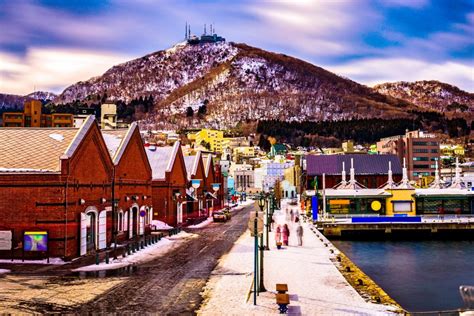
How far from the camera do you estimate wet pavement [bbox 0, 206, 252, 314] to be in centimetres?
1917

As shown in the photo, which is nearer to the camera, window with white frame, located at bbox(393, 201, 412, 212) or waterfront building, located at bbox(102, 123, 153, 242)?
waterfront building, located at bbox(102, 123, 153, 242)

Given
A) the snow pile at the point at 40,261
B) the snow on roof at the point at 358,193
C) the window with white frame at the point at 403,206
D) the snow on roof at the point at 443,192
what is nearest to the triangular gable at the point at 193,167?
the snow on roof at the point at 358,193

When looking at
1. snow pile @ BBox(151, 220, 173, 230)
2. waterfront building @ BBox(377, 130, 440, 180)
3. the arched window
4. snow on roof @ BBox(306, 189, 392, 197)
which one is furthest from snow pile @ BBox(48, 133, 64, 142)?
waterfront building @ BBox(377, 130, 440, 180)

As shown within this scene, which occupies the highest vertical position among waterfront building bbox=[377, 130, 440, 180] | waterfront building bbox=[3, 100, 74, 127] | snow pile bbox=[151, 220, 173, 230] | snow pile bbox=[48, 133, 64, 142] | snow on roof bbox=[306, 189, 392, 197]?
waterfront building bbox=[3, 100, 74, 127]

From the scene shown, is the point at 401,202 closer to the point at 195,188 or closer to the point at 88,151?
the point at 195,188

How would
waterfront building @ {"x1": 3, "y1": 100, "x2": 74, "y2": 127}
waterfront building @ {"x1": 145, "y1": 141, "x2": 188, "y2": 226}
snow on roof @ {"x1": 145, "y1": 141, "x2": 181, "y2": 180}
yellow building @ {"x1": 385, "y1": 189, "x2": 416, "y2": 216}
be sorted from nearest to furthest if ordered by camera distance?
waterfront building @ {"x1": 145, "y1": 141, "x2": 188, "y2": 226} → snow on roof @ {"x1": 145, "y1": 141, "x2": 181, "y2": 180} → yellow building @ {"x1": 385, "y1": 189, "x2": 416, "y2": 216} → waterfront building @ {"x1": 3, "y1": 100, "x2": 74, "y2": 127}

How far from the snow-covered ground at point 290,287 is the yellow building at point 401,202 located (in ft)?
137

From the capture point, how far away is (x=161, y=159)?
6141cm

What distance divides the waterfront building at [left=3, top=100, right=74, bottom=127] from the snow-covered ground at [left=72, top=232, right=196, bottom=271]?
10099cm

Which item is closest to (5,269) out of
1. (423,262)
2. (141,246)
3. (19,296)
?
(19,296)

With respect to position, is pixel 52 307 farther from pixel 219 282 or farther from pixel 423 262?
pixel 423 262

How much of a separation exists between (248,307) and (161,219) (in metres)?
39.5

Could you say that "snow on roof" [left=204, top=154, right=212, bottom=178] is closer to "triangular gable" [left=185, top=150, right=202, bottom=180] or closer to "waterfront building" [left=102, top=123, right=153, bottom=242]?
"triangular gable" [left=185, top=150, right=202, bottom=180]

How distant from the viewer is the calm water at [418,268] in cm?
3084
